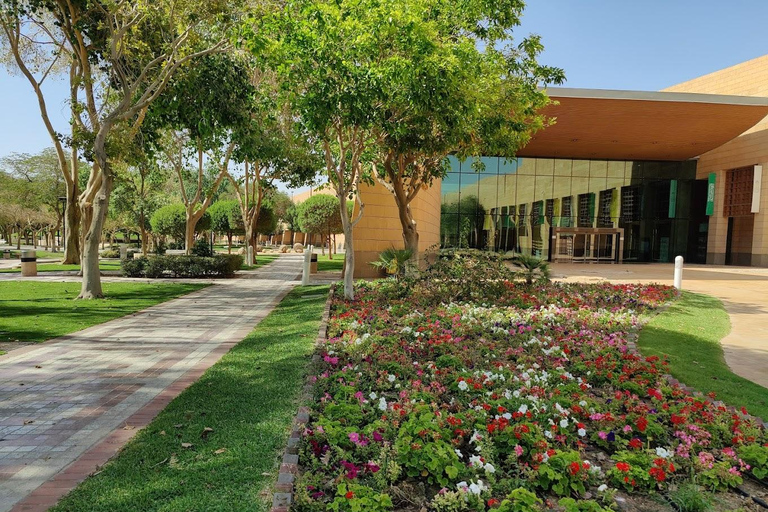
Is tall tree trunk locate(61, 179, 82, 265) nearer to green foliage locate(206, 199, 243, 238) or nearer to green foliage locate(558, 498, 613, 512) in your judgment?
green foliage locate(206, 199, 243, 238)

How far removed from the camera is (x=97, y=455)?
147 inches

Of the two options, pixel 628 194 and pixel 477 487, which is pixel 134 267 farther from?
pixel 628 194

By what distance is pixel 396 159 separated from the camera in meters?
13.5

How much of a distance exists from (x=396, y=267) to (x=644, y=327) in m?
5.85

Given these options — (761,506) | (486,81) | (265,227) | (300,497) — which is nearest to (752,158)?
(486,81)

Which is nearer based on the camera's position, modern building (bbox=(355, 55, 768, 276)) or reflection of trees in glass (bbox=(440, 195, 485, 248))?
modern building (bbox=(355, 55, 768, 276))

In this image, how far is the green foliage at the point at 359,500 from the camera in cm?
281

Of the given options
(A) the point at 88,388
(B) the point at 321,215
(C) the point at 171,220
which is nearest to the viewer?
(A) the point at 88,388

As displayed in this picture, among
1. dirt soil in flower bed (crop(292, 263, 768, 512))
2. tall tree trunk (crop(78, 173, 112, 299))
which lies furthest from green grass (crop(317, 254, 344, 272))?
dirt soil in flower bed (crop(292, 263, 768, 512))

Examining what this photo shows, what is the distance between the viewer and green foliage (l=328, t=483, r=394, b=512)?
2.81 meters

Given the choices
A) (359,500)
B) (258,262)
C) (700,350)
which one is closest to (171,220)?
(258,262)

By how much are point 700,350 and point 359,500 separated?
21.7 feet

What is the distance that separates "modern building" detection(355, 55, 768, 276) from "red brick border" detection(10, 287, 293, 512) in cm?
2109

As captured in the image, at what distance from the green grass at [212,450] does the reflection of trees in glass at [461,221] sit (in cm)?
2510
